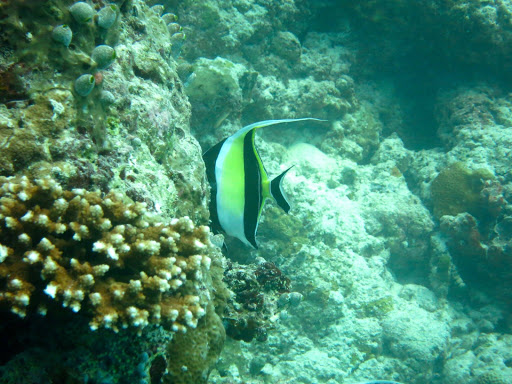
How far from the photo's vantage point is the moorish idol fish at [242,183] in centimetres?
Answer: 227

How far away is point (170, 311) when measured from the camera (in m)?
1.66

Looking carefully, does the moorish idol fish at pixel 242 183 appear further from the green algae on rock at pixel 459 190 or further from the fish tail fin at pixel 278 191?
the green algae on rock at pixel 459 190

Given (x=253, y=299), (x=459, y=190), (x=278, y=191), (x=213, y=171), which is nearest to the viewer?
(x=278, y=191)

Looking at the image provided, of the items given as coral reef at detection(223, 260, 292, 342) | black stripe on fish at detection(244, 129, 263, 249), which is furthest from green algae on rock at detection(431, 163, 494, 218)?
black stripe on fish at detection(244, 129, 263, 249)

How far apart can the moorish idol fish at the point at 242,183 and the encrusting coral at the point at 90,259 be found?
1.97 ft

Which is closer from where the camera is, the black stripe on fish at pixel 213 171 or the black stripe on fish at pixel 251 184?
the black stripe on fish at pixel 251 184

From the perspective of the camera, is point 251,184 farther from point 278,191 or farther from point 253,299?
point 253,299

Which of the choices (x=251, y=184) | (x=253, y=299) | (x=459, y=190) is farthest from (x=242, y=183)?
(x=459, y=190)

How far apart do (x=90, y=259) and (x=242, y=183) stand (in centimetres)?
113

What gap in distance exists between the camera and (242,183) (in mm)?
2299

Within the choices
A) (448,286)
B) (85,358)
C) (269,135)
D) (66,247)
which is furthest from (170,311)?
(448,286)

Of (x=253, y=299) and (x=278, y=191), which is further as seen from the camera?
(x=253, y=299)

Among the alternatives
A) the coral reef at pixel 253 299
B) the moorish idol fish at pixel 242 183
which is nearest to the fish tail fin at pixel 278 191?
the moorish idol fish at pixel 242 183

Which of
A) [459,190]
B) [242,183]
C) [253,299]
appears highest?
[242,183]
